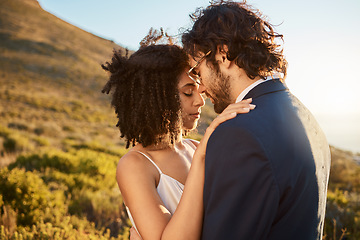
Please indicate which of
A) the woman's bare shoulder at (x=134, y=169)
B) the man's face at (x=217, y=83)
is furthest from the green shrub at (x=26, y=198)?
the man's face at (x=217, y=83)

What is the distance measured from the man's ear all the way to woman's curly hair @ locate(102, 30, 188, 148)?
0.67 metres

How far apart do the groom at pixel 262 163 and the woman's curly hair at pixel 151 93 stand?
82 cm

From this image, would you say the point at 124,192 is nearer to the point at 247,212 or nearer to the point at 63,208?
the point at 247,212

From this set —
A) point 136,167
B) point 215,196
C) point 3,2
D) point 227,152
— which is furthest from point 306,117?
point 3,2

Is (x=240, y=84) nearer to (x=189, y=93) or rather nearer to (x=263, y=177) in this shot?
(x=263, y=177)

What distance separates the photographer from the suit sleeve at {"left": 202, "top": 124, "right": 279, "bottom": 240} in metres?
1.21

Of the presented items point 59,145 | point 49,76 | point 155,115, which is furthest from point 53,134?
point 49,76

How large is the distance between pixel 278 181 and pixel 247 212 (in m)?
0.19

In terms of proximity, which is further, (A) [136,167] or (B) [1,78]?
(B) [1,78]

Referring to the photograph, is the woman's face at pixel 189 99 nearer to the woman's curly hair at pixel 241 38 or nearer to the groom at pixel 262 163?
the woman's curly hair at pixel 241 38

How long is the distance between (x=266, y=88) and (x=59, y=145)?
14.7 metres

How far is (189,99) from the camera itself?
2.57 m

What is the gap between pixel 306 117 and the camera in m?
1.52

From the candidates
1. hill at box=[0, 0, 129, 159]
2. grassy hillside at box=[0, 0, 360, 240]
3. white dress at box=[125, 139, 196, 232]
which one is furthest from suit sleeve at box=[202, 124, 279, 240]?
hill at box=[0, 0, 129, 159]
